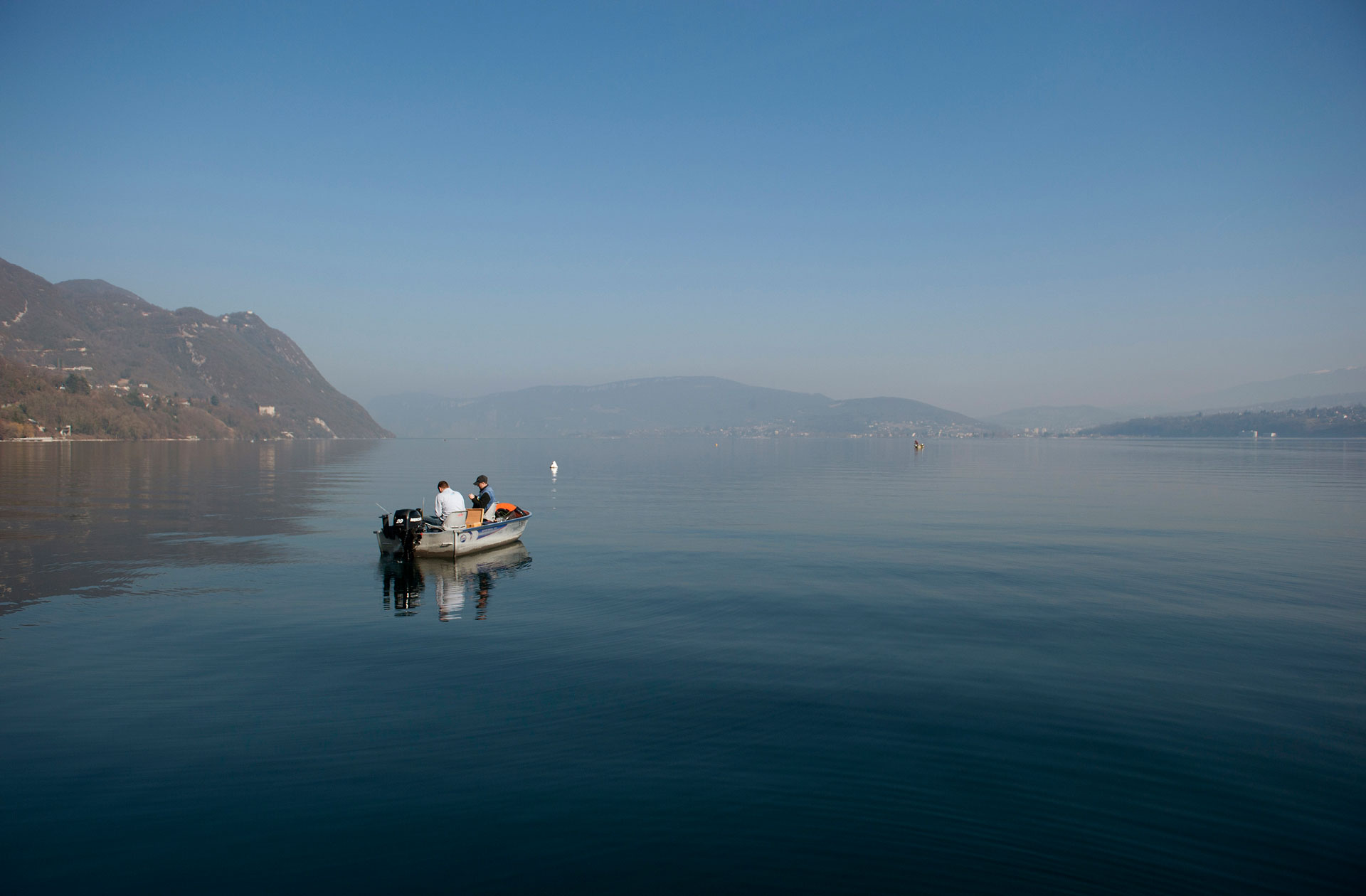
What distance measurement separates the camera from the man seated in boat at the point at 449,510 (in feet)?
83.9

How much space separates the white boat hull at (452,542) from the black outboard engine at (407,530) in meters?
0.14

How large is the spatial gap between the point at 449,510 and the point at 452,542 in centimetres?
125

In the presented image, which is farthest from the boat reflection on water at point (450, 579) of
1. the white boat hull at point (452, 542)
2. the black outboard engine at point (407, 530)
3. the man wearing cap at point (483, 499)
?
the man wearing cap at point (483, 499)

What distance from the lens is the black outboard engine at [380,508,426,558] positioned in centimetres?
2431

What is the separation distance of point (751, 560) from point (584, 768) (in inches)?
642

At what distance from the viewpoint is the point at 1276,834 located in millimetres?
8352

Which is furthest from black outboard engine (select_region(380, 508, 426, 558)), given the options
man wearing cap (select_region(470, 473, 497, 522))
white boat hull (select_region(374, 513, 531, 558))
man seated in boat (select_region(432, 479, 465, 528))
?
man wearing cap (select_region(470, 473, 497, 522))

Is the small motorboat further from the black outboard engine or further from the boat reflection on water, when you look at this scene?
the boat reflection on water

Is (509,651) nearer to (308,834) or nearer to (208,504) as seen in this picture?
(308,834)

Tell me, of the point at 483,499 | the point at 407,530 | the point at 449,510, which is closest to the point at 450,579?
the point at 407,530

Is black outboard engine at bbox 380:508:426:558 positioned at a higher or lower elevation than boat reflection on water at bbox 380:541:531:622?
higher

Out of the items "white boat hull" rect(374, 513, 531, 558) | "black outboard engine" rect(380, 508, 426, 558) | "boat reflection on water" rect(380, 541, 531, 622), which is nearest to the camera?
"boat reflection on water" rect(380, 541, 531, 622)

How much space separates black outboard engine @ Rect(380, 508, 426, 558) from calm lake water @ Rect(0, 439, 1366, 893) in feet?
3.34

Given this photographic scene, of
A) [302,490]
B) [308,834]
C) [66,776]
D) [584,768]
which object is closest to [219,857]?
[308,834]
